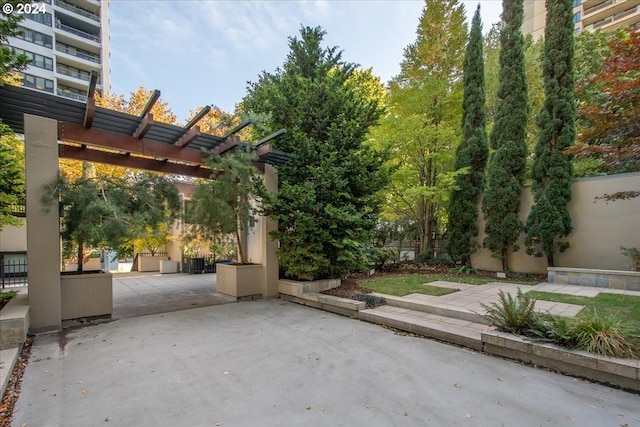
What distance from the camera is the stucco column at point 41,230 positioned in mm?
4617

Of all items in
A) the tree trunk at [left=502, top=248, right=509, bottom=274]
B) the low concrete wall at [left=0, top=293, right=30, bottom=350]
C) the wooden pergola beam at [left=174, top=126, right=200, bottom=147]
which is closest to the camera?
the low concrete wall at [left=0, top=293, right=30, bottom=350]

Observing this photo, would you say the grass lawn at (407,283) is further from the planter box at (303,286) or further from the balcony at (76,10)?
the balcony at (76,10)

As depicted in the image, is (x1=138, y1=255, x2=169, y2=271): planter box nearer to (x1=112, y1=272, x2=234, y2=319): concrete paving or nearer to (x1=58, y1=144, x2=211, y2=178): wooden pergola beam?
Answer: (x1=112, y1=272, x2=234, y2=319): concrete paving

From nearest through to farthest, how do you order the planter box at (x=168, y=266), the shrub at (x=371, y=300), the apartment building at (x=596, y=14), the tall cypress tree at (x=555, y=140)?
the shrub at (x=371, y=300) → the tall cypress tree at (x=555, y=140) → the planter box at (x=168, y=266) → the apartment building at (x=596, y=14)

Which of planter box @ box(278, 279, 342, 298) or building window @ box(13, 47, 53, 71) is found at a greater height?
building window @ box(13, 47, 53, 71)

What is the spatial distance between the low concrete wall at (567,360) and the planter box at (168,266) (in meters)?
12.1

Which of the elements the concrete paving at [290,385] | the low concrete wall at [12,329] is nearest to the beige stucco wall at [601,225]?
the concrete paving at [290,385]

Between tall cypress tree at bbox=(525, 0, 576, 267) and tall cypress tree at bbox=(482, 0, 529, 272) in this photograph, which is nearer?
tall cypress tree at bbox=(525, 0, 576, 267)

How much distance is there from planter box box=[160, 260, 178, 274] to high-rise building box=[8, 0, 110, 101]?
67.2 feet

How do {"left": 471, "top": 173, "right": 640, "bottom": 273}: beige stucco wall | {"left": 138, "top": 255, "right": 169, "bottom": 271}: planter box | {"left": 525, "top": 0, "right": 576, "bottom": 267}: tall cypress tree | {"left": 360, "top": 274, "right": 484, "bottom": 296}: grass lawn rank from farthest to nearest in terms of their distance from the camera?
{"left": 138, "top": 255, "right": 169, "bottom": 271}: planter box
{"left": 525, "top": 0, "right": 576, "bottom": 267}: tall cypress tree
{"left": 471, "top": 173, "right": 640, "bottom": 273}: beige stucco wall
{"left": 360, "top": 274, "right": 484, "bottom": 296}: grass lawn

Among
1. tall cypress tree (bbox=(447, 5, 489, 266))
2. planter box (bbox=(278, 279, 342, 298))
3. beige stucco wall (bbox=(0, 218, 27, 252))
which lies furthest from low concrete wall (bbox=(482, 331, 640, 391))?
beige stucco wall (bbox=(0, 218, 27, 252))

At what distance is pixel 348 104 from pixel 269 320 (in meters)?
5.27

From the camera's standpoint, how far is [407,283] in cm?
776

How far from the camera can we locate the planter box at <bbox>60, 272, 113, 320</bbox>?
16.7ft
